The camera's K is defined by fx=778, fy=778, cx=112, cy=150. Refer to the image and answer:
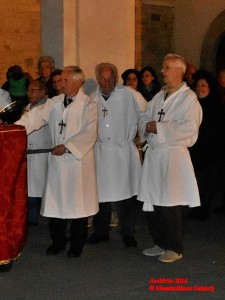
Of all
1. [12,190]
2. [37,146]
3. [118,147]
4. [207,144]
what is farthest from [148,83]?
[12,190]

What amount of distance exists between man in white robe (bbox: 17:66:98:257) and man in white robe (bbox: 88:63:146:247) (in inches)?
17.6

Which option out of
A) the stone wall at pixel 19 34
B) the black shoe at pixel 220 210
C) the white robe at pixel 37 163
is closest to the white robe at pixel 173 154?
the white robe at pixel 37 163

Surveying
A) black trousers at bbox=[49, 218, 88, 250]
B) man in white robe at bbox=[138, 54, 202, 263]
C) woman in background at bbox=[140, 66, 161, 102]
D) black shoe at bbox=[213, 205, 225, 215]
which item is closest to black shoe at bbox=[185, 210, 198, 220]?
black shoe at bbox=[213, 205, 225, 215]

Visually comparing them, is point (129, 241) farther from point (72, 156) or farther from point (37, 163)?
point (37, 163)

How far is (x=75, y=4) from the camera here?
420 inches

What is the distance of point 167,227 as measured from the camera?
7.17 meters

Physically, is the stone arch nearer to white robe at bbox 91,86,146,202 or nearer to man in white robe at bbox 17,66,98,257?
white robe at bbox 91,86,146,202

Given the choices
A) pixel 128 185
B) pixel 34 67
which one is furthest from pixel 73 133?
pixel 34 67

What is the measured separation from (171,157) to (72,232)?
1.18 meters

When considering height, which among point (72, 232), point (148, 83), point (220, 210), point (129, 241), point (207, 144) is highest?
point (148, 83)

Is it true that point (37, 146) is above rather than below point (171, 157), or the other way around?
below

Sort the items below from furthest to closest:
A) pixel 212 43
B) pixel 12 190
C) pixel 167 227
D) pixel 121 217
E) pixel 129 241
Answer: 1. pixel 212 43
2. pixel 121 217
3. pixel 129 241
4. pixel 167 227
5. pixel 12 190

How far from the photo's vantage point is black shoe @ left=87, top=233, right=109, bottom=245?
25.9ft

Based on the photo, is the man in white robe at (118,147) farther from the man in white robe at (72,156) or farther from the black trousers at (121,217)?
the man in white robe at (72,156)
